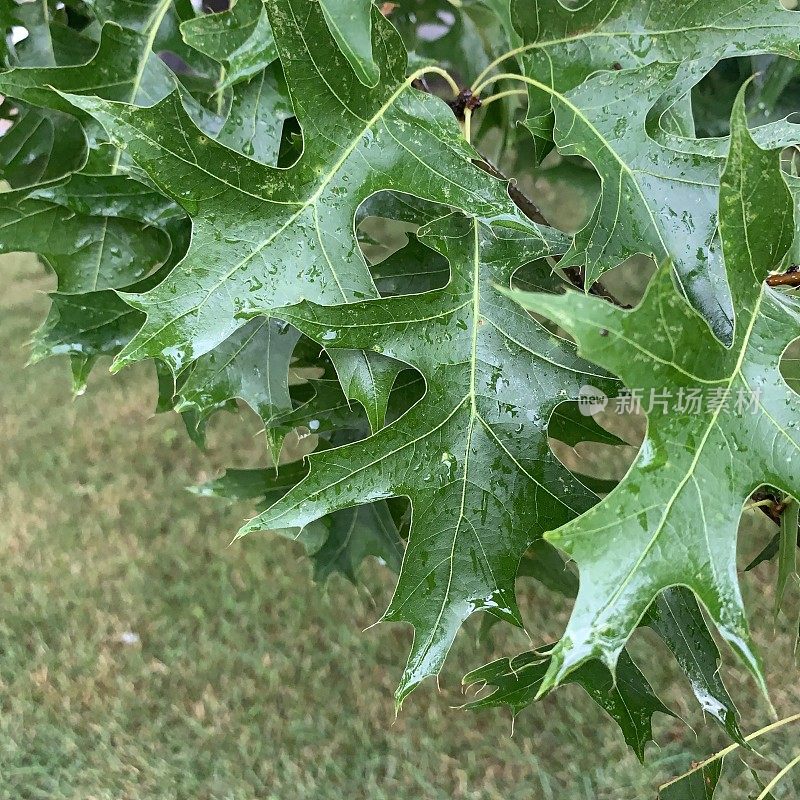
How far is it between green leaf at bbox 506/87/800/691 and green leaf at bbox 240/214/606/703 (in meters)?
0.12

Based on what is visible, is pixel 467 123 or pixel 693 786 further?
pixel 693 786

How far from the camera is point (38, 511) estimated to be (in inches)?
86.4

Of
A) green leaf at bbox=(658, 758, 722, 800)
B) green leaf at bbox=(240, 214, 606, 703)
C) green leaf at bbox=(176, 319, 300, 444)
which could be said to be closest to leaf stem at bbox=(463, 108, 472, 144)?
green leaf at bbox=(240, 214, 606, 703)

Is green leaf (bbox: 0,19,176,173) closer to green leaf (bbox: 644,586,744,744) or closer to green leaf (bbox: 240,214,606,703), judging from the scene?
green leaf (bbox: 240,214,606,703)

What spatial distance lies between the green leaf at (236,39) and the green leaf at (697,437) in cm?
39

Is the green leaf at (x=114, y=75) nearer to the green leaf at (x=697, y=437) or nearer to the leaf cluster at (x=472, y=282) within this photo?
the leaf cluster at (x=472, y=282)

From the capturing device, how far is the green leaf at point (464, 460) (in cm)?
61

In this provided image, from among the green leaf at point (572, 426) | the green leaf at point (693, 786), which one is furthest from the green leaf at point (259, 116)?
the green leaf at point (693, 786)

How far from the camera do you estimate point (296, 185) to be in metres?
0.61

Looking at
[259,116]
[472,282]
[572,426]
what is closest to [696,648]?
[572,426]

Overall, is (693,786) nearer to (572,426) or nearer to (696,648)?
(696,648)

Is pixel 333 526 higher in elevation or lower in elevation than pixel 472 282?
lower

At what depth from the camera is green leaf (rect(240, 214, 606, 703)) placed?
0.61 metres

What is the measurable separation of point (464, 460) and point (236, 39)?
1.41ft
